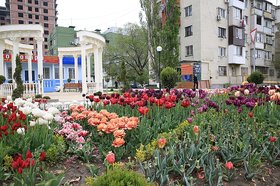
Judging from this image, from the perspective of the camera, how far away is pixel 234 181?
9.57 feet

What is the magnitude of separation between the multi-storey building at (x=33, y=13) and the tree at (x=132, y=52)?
136 feet

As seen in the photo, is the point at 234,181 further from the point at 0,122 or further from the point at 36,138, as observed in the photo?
the point at 0,122

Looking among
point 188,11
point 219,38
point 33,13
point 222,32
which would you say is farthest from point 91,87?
point 33,13

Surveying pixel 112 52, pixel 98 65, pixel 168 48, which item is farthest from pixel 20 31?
pixel 112 52

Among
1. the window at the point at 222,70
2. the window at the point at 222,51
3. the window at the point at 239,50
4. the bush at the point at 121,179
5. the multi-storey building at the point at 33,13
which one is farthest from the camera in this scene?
the multi-storey building at the point at 33,13

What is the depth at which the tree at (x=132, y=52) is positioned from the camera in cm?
3731

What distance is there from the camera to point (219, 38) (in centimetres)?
3297

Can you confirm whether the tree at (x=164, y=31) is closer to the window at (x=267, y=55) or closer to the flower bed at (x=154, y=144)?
the flower bed at (x=154, y=144)

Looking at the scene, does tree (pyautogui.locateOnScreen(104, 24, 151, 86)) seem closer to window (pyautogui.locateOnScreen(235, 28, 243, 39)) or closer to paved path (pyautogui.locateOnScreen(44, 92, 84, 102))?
window (pyautogui.locateOnScreen(235, 28, 243, 39))

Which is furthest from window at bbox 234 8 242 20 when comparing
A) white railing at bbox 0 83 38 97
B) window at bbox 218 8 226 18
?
white railing at bbox 0 83 38 97

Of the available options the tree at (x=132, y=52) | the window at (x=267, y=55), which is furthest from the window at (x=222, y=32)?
the window at (x=267, y=55)

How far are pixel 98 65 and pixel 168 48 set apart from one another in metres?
8.60

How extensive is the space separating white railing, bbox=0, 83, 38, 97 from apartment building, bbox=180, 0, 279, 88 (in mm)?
17507

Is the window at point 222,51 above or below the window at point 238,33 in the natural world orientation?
below
